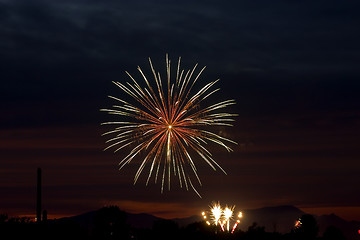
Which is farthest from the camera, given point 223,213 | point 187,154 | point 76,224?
point 223,213

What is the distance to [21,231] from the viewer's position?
2457 inches

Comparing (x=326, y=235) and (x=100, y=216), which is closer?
(x=100, y=216)

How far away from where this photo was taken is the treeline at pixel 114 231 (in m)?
63.0

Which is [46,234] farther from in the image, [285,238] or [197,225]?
[285,238]

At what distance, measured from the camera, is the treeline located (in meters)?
63.0

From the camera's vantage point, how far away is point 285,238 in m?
83.8

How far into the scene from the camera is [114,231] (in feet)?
247

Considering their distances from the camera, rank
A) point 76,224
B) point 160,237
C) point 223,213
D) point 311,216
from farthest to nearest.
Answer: point 311,216, point 223,213, point 160,237, point 76,224

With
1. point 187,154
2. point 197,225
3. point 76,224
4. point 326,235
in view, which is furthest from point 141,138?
point 326,235

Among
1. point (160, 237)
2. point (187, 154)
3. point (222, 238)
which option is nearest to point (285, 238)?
point (222, 238)

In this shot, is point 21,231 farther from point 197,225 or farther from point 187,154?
point 197,225

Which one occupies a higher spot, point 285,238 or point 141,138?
point 141,138

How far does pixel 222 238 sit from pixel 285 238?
10972mm

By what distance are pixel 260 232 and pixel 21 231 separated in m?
27.9
